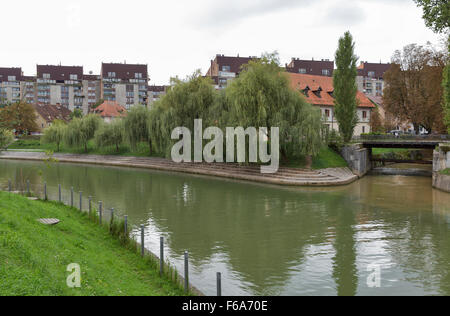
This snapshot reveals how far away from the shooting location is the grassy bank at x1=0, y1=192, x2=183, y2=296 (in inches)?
305

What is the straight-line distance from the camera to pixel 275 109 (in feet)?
124

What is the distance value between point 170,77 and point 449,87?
101ft

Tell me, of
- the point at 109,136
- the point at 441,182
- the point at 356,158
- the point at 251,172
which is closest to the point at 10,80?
the point at 109,136

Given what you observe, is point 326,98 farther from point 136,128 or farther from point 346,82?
point 136,128

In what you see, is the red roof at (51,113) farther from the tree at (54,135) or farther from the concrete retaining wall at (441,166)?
the concrete retaining wall at (441,166)

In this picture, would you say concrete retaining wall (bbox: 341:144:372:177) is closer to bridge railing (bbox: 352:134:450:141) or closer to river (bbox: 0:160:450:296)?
bridge railing (bbox: 352:134:450:141)

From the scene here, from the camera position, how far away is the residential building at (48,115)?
332ft

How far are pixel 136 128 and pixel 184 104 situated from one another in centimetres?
1096

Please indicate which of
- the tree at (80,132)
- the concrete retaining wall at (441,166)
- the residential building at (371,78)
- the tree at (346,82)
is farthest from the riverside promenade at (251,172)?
the residential building at (371,78)

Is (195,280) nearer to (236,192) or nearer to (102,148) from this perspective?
(236,192)

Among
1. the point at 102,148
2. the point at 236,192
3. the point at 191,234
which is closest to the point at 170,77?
the point at 102,148

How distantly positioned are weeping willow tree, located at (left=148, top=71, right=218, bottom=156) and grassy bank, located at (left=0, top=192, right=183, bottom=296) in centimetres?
3165

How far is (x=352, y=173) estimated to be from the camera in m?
41.0

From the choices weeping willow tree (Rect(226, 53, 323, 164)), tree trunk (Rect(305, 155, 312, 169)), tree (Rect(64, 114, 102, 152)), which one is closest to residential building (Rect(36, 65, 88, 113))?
tree (Rect(64, 114, 102, 152))
